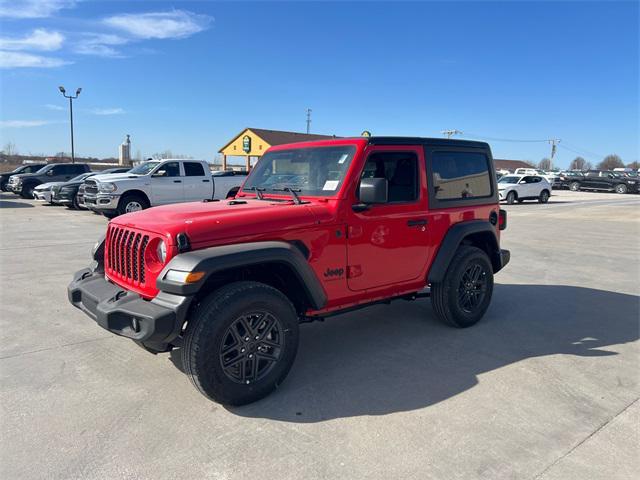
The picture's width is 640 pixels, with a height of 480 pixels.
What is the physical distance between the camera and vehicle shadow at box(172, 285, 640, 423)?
131 inches

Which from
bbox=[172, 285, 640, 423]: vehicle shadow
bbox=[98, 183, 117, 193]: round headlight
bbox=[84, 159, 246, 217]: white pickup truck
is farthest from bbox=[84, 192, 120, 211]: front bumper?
bbox=[172, 285, 640, 423]: vehicle shadow

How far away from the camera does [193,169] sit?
14.5 meters

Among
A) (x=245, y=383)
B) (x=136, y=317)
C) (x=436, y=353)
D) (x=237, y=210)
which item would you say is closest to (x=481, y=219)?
(x=436, y=353)

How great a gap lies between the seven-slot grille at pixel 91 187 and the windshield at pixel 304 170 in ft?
34.7

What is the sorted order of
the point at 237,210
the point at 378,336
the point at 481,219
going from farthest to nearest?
the point at 481,219 → the point at 378,336 → the point at 237,210

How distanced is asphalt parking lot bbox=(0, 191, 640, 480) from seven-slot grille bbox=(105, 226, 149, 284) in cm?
83

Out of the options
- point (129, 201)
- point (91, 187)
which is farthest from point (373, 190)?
point (91, 187)

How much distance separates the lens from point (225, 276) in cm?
331

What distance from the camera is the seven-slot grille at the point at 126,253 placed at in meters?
3.33

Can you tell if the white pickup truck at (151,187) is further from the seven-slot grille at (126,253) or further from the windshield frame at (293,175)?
the seven-slot grille at (126,253)

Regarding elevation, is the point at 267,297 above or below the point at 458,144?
below

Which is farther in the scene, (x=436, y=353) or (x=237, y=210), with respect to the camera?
(x=436, y=353)

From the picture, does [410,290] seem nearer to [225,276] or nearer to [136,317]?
[225,276]

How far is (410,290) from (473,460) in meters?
1.91
